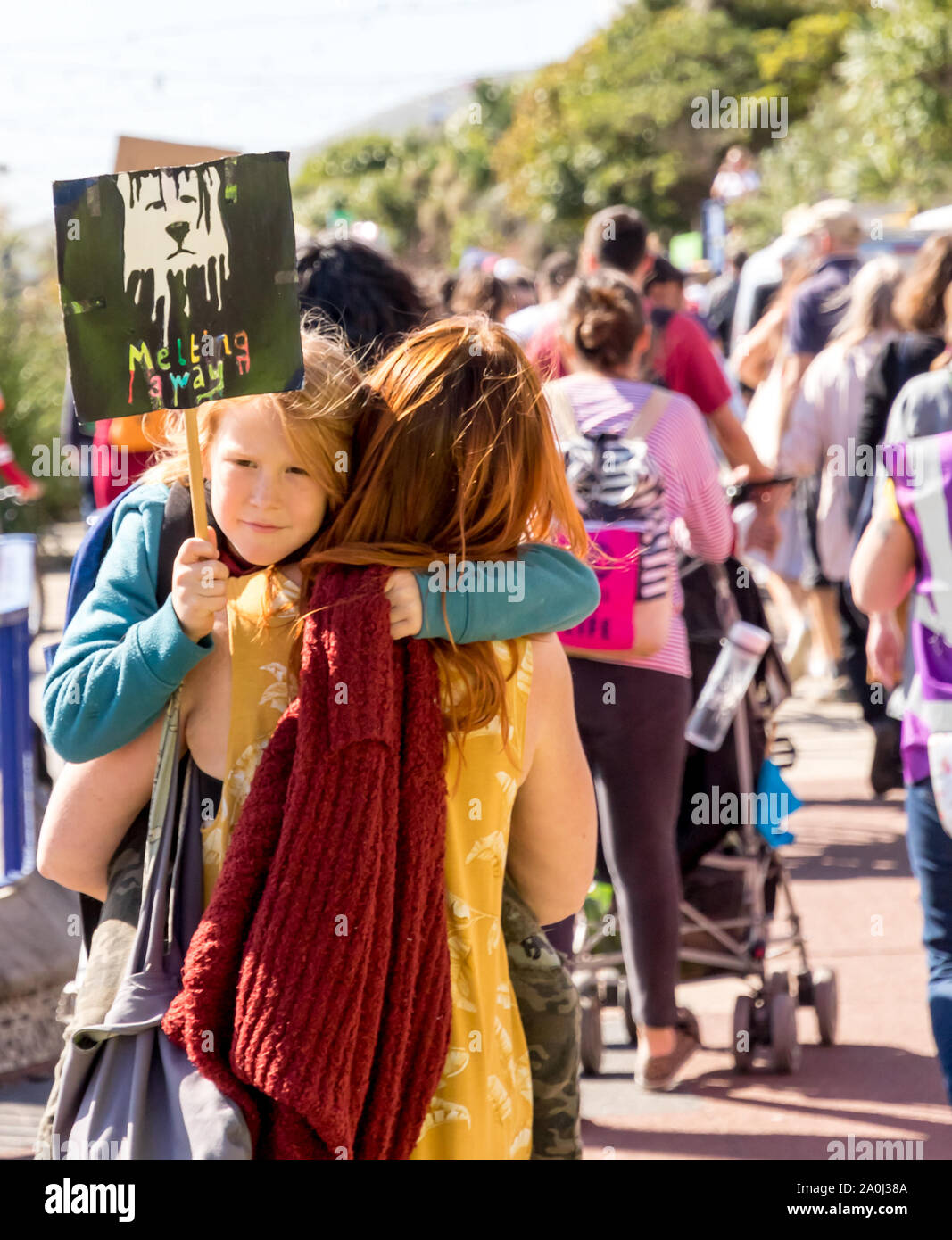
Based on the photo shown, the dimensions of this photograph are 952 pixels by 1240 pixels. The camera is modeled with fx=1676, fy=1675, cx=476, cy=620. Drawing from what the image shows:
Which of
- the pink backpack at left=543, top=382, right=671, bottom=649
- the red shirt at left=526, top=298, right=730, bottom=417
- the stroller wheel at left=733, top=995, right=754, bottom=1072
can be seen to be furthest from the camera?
the red shirt at left=526, top=298, right=730, bottom=417

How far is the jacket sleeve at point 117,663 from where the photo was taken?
202 centimetres

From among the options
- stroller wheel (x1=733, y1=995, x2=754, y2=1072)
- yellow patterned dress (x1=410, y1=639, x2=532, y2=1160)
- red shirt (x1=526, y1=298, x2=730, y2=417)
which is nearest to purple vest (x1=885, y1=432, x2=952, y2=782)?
stroller wheel (x1=733, y1=995, x2=754, y2=1072)

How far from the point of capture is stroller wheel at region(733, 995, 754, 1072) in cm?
435

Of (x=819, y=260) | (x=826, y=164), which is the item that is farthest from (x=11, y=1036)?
(x=826, y=164)

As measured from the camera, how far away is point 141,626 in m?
2.06

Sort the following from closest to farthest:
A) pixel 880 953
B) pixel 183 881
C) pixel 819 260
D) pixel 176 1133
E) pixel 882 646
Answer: pixel 176 1133 < pixel 183 881 < pixel 882 646 < pixel 880 953 < pixel 819 260

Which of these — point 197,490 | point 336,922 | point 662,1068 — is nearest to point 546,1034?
point 336,922

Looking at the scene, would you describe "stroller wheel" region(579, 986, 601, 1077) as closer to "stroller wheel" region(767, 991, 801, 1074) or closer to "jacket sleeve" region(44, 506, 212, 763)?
"stroller wheel" region(767, 991, 801, 1074)

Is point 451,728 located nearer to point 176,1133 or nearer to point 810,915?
point 176,1133

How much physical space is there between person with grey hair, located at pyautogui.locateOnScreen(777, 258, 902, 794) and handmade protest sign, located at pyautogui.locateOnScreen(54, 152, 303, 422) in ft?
16.1

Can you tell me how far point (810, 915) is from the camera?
5.60m

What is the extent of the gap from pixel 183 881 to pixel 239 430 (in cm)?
57

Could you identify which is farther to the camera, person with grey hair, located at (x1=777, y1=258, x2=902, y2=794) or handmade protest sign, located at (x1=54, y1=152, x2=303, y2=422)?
person with grey hair, located at (x1=777, y1=258, x2=902, y2=794)

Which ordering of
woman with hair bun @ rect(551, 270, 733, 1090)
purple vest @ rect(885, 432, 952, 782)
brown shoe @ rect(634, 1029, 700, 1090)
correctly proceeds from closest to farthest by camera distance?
purple vest @ rect(885, 432, 952, 782) < woman with hair bun @ rect(551, 270, 733, 1090) < brown shoe @ rect(634, 1029, 700, 1090)
